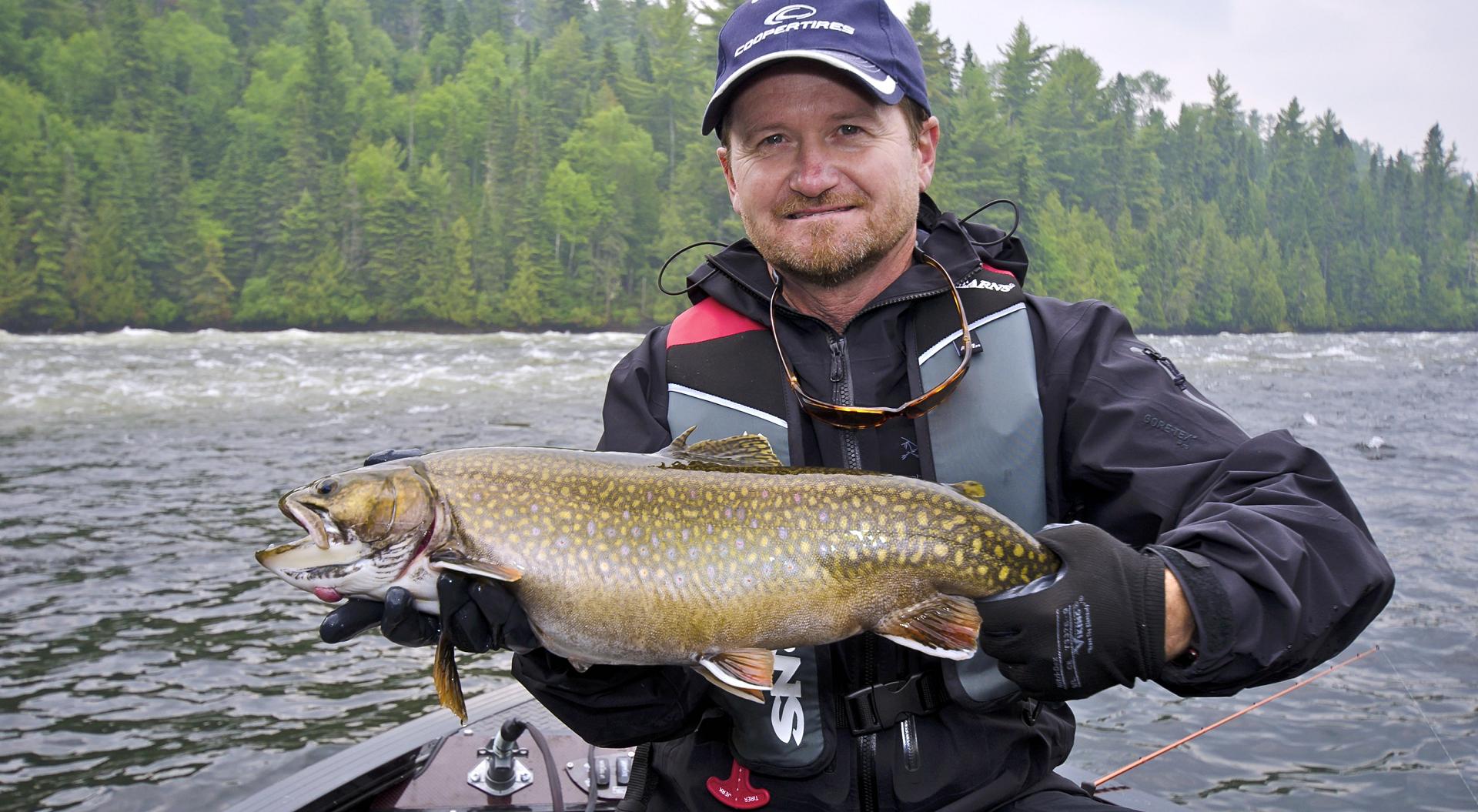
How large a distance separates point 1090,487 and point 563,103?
8842cm

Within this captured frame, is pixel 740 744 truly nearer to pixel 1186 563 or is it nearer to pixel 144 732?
pixel 1186 563

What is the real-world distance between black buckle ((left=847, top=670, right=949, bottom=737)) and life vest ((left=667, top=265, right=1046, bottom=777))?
0.05 m

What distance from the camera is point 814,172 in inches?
131

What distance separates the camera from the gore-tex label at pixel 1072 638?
8.08 ft

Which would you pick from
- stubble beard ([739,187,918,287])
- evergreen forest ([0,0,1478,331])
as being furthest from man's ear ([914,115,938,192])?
evergreen forest ([0,0,1478,331])

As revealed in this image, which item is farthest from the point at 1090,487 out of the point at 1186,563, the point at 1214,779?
the point at 1214,779

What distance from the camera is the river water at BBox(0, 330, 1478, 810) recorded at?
7.48m

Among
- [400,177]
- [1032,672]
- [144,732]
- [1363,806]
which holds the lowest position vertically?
[1363,806]

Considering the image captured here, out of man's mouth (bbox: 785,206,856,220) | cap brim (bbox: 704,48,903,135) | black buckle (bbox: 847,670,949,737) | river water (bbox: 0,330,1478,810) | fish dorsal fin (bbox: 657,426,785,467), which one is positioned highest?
cap brim (bbox: 704,48,903,135)

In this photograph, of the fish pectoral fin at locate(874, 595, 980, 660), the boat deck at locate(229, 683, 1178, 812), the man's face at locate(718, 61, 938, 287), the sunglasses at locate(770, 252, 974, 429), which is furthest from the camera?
the boat deck at locate(229, 683, 1178, 812)

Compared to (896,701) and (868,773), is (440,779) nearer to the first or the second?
(868,773)

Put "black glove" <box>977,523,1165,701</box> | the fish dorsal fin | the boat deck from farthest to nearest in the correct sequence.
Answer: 1. the boat deck
2. the fish dorsal fin
3. "black glove" <box>977,523,1165,701</box>

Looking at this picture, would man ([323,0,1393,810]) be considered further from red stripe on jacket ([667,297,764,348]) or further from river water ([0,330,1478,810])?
river water ([0,330,1478,810])

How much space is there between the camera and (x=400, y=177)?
73.0 meters
